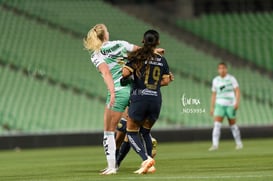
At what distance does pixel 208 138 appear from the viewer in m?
26.3

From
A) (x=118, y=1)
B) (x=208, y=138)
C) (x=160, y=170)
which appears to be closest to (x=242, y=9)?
(x=118, y=1)

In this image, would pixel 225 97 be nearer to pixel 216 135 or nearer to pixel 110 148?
pixel 216 135

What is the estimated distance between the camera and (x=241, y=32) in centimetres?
3362

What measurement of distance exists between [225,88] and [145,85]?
9589 mm

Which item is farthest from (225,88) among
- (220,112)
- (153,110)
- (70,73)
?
(153,110)

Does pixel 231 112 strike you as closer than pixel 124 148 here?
No

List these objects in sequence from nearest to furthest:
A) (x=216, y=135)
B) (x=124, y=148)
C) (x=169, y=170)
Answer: (x=169, y=170) → (x=124, y=148) → (x=216, y=135)

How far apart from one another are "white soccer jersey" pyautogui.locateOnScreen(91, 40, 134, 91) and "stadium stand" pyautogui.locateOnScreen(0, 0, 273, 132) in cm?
1341

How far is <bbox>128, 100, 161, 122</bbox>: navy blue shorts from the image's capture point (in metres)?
12.2

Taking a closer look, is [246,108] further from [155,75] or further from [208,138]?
[155,75]

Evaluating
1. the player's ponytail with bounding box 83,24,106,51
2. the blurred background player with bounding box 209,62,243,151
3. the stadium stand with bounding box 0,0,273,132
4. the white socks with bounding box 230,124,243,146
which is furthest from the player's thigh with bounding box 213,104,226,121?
the player's ponytail with bounding box 83,24,106,51

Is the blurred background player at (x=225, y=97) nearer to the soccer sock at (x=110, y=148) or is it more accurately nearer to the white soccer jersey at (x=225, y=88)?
the white soccer jersey at (x=225, y=88)

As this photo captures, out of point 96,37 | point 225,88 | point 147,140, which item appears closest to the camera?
point 96,37

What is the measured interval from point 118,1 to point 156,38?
79.0 ft
